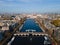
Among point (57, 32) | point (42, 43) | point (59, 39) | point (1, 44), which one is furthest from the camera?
point (57, 32)

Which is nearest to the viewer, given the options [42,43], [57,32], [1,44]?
[1,44]

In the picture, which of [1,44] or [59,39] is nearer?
[1,44]

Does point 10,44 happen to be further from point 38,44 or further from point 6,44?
point 38,44

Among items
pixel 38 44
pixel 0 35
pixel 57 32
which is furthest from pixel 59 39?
pixel 0 35

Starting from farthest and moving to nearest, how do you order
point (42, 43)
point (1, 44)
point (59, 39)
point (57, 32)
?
point (57, 32), point (59, 39), point (42, 43), point (1, 44)

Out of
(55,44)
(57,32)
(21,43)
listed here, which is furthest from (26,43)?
(57,32)

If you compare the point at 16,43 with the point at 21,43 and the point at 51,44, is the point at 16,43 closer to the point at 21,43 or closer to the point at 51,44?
the point at 21,43

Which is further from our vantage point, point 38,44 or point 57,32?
point 57,32

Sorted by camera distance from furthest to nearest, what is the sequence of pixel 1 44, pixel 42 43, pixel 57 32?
pixel 57 32
pixel 42 43
pixel 1 44
